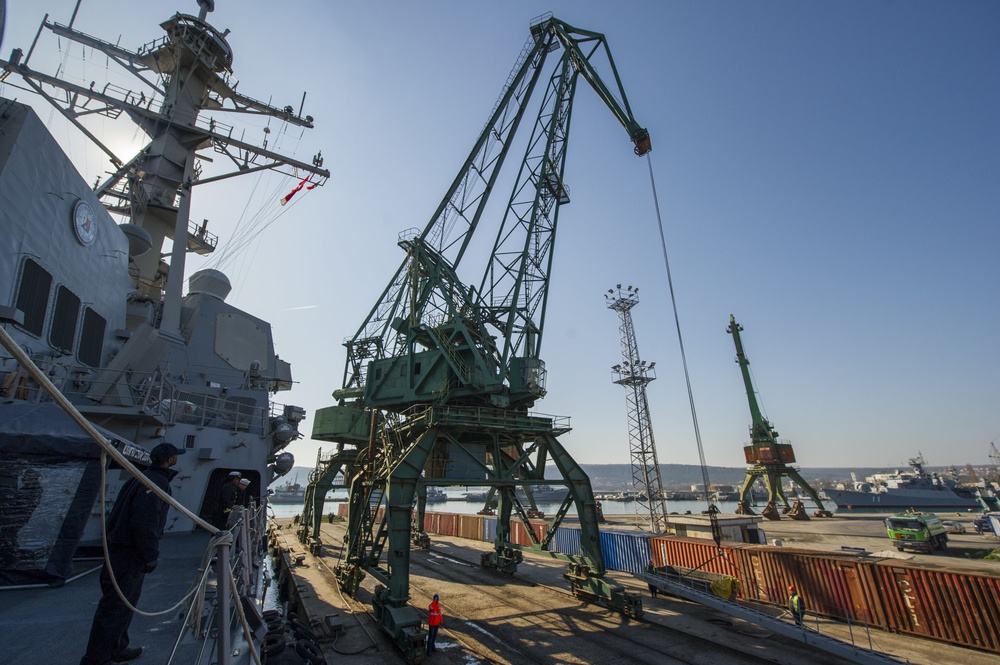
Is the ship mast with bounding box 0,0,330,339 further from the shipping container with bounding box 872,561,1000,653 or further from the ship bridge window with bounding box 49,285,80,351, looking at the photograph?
the shipping container with bounding box 872,561,1000,653

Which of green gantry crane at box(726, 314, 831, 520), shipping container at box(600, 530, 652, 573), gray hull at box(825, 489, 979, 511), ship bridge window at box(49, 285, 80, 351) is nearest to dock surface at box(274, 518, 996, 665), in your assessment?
shipping container at box(600, 530, 652, 573)

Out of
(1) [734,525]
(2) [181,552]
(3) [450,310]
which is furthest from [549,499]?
(2) [181,552]

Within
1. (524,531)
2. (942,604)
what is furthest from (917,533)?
(524,531)

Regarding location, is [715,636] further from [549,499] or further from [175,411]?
[549,499]

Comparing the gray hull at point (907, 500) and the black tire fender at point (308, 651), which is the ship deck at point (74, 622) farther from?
the gray hull at point (907, 500)

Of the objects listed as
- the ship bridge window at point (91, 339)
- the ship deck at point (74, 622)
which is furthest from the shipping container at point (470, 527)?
the ship deck at point (74, 622)

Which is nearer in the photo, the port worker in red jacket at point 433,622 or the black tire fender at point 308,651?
the black tire fender at point 308,651

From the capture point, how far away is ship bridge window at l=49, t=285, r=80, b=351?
12.6 metres

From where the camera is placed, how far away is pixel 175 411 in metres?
13.8

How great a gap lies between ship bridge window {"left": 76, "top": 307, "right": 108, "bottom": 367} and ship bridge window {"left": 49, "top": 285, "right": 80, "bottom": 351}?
1.81 feet

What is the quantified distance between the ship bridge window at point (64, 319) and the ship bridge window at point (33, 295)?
59cm

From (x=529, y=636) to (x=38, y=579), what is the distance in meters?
11.9

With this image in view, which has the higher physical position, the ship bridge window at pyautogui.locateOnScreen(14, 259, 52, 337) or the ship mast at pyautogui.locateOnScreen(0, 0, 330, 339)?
the ship mast at pyautogui.locateOnScreen(0, 0, 330, 339)

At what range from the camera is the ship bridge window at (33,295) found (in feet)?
36.4
